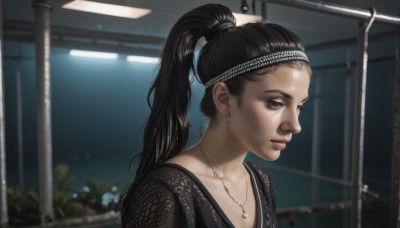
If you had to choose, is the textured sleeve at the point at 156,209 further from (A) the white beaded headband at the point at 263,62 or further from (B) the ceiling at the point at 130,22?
(B) the ceiling at the point at 130,22

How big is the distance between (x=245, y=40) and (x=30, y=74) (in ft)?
11.3

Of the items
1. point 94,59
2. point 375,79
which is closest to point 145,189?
point 94,59

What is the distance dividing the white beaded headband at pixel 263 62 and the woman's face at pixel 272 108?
22 mm

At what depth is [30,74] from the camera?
3.70 m

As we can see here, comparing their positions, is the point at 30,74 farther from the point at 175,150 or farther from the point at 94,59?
the point at 175,150

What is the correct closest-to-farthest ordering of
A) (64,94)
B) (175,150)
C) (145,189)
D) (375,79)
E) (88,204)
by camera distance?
(145,189), (175,150), (88,204), (64,94), (375,79)

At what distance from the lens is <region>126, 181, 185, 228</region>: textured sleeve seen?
75cm

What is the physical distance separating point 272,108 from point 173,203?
307 millimetres

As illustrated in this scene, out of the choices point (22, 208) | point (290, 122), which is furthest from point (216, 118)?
point (22, 208)

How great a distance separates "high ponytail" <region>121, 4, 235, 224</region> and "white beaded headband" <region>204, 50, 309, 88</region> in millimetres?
112

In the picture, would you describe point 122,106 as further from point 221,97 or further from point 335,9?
point 221,97

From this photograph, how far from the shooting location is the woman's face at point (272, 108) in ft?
2.62

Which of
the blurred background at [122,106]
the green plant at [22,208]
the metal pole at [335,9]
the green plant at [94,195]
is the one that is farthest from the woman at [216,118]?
the green plant at [94,195]

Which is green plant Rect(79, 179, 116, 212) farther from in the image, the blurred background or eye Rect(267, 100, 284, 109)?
eye Rect(267, 100, 284, 109)
